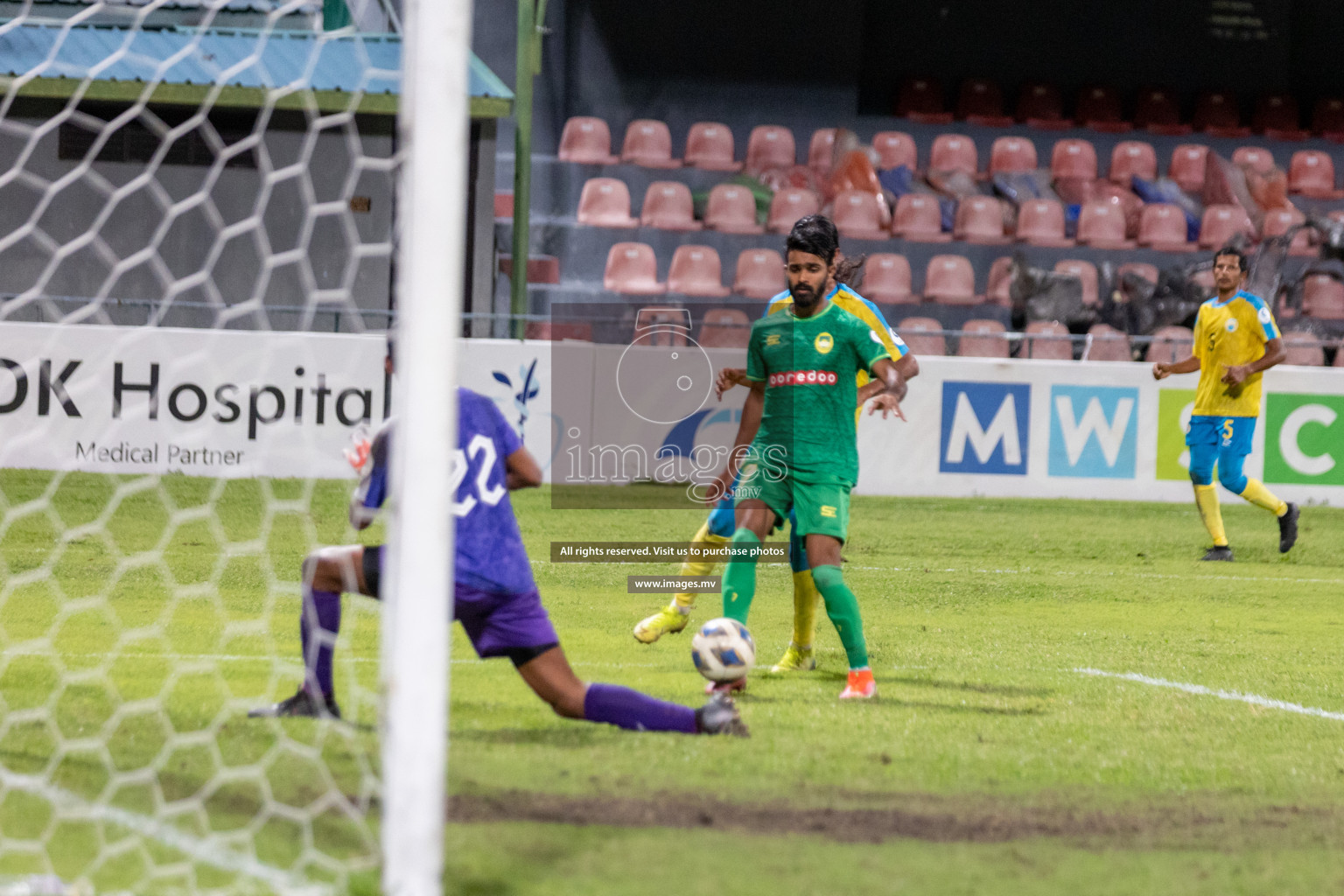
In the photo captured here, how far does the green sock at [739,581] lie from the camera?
4941mm

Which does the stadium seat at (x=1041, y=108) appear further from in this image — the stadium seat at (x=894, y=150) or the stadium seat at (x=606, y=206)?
the stadium seat at (x=606, y=206)

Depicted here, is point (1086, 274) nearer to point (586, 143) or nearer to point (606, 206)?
point (606, 206)

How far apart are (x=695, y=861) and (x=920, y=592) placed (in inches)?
189

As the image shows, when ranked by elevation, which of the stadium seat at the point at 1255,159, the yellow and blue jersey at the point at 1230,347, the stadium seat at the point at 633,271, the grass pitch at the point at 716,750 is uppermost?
the stadium seat at the point at 1255,159

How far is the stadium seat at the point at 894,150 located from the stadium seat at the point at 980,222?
1.27 metres

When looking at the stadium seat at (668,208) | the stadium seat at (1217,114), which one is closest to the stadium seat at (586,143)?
the stadium seat at (668,208)

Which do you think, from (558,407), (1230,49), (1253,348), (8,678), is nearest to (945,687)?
(8,678)

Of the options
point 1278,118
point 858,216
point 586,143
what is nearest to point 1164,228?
point 858,216

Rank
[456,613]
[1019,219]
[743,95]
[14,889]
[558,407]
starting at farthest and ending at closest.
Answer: [743,95]
[1019,219]
[558,407]
[456,613]
[14,889]

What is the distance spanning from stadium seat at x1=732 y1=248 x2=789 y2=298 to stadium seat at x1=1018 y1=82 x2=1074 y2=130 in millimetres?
5348

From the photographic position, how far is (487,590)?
383 cm

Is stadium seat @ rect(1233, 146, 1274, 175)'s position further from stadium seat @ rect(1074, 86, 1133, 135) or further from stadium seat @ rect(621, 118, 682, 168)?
stadium seat @ rect(621, 118, 682, 168)

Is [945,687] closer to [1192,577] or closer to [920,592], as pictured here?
[920,592]

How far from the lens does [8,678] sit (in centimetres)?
462
